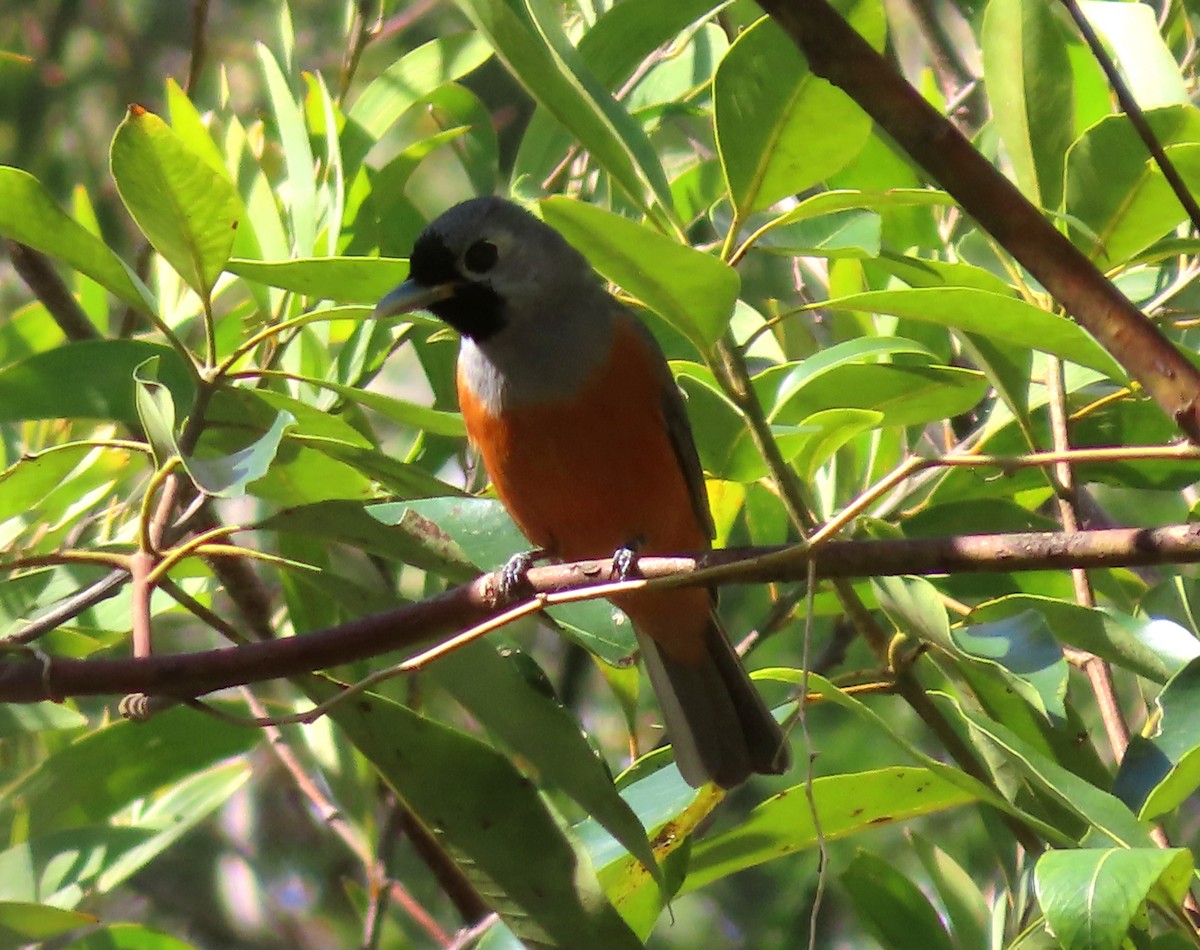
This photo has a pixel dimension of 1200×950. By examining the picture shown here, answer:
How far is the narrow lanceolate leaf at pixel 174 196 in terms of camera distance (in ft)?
9.05

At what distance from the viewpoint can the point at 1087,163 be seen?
3035mm

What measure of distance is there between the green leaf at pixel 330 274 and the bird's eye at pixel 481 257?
4.26 ft

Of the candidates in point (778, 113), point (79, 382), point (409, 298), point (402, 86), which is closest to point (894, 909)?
point (778, 113)

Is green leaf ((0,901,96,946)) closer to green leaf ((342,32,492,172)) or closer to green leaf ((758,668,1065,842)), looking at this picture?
green leaf ((758,668,1065,842))

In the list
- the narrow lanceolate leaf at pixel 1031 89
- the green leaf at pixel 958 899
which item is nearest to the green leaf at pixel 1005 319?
the narrow lanceolate leaf at pixel 1031 89

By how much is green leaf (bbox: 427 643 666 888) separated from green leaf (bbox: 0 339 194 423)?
36.8 inches

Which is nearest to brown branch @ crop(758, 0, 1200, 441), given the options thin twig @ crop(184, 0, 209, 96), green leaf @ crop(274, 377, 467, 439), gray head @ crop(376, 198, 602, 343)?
green leaf @ crop(274, 377, 467, 439)

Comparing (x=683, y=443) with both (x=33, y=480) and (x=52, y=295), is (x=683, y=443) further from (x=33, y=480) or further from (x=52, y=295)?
(x=52, y=295)

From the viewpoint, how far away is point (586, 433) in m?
4.17

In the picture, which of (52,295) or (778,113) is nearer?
(778,113)

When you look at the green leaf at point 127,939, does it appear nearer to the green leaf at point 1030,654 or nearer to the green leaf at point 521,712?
the green leaf at point 521,712

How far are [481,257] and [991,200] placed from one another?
2475mm

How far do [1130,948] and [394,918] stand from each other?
12.7ft

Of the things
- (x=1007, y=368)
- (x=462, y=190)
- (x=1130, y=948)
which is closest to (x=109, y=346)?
(x=1007, y=368)
